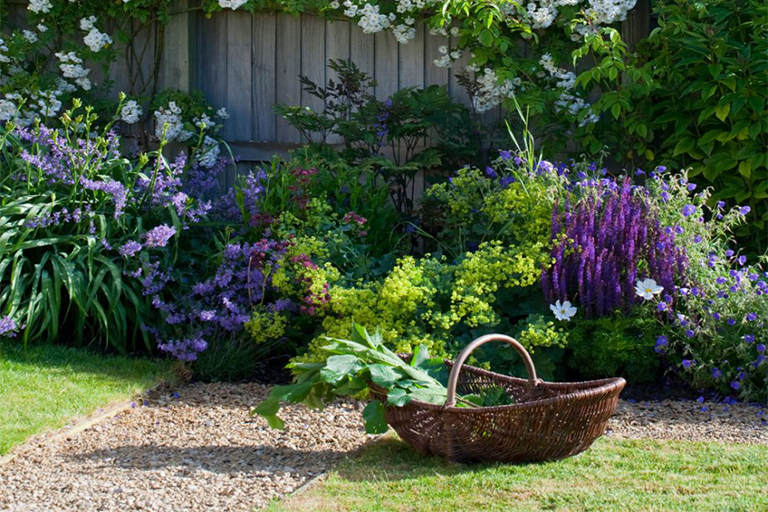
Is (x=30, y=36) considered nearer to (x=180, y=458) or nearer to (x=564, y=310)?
(x=180, y=458)

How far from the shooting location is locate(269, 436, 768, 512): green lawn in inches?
106

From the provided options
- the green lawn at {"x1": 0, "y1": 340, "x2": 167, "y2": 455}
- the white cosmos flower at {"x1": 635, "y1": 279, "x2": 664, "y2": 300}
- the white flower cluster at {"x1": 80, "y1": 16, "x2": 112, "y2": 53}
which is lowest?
the green lawn at {"x1": 0, "y1": 340, "x2": 167, "y2": 455}

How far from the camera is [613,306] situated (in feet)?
13.8

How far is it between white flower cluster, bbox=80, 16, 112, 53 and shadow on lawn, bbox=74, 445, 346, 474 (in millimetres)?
3195

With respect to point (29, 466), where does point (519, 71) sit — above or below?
above

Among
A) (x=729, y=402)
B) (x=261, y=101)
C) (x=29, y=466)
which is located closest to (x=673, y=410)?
(x=729, y=402)

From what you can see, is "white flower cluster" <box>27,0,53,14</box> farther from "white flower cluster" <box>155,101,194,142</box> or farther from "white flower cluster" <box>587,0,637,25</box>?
"white flower cluster" <box>587,0,637,25</box>

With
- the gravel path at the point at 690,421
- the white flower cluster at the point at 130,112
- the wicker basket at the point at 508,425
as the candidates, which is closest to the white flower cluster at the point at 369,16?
the white flower cluster at the point at 130,112

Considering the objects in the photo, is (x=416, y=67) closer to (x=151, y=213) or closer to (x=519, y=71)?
(x=519, y=71)

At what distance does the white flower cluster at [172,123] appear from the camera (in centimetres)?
566

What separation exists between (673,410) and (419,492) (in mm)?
1564

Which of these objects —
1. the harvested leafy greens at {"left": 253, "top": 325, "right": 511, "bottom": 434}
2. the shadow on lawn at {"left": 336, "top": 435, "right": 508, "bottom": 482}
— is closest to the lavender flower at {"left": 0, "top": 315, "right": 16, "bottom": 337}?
the harvested leafy greens at {"left": 253, "top": 325, "right": 511, "bottom": 434}

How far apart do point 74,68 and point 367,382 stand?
3.50 metres

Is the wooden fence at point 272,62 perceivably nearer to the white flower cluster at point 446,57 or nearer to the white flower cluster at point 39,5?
the white flower cluster at point 446,57
